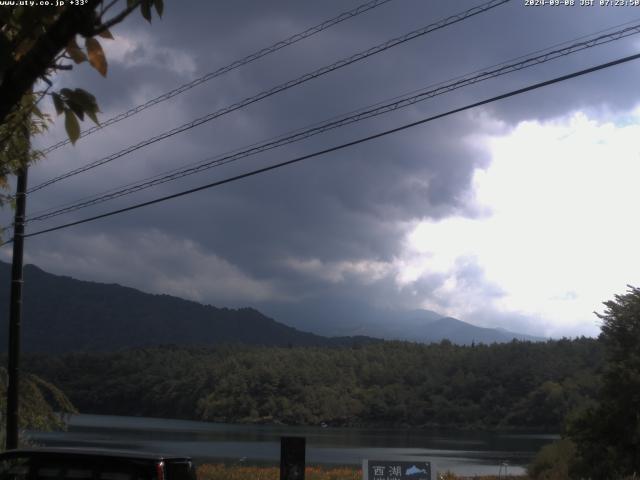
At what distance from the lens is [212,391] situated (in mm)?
111500

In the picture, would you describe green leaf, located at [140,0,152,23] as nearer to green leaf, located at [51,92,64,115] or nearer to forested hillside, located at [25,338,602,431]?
green leaf, located at [51,92,64,115]

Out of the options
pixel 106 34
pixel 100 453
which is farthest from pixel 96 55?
pixel 100 453

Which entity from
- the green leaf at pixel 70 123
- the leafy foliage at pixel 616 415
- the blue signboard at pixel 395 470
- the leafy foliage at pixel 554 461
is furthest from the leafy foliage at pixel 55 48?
the leafy foliage at pixel 554 461

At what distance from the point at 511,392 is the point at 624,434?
77918 mm

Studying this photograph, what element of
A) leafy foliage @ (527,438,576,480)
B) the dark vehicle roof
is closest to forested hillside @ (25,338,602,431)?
leafy foliage @ (527,438,576,480)

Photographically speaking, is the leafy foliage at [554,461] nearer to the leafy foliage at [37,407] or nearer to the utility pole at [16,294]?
the leafy foliage at [37,407]

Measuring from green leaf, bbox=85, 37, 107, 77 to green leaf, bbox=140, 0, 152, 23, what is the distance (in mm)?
311

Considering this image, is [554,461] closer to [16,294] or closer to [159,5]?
[16,294]

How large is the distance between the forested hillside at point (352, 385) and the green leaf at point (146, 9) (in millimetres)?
83946

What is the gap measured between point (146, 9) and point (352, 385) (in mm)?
113243

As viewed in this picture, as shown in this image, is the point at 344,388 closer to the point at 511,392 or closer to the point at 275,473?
the point at 511,392

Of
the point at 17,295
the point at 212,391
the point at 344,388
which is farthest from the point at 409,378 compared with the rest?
the point at 17,295

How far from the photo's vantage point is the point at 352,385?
115 meters

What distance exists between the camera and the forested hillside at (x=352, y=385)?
91306 mm
